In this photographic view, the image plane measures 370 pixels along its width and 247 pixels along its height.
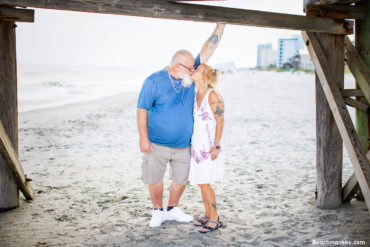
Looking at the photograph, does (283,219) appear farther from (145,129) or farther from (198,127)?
(145,129)

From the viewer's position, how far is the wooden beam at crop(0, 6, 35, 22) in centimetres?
378

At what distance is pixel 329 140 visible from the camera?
13.7 ft

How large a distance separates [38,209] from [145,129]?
1.95 m

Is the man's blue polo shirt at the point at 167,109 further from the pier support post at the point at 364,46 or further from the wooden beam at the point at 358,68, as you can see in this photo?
the pier support post at the point at 364,46

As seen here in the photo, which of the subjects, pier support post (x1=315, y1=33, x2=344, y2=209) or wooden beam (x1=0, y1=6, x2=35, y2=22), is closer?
wooden beam (x1=0, y1=6, x2=35, y2=22)

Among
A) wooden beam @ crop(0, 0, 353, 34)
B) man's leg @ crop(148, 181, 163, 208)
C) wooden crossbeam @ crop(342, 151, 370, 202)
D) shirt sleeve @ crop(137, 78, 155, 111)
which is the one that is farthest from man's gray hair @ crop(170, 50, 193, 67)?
wooden crossbeam @ crop(342, 151, 370, 202)

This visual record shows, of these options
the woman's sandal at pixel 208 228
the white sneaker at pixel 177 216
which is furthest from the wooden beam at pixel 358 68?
the white sneaker at pixel 177 216

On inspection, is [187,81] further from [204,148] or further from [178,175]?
[178,175]

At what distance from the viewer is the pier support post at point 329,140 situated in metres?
A: 4.09

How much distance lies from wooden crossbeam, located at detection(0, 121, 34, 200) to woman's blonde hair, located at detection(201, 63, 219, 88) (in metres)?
2.35

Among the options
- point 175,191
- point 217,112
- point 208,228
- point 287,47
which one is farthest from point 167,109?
point 287,47

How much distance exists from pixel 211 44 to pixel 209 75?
1.36 feet

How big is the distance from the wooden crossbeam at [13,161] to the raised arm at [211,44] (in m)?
2.41

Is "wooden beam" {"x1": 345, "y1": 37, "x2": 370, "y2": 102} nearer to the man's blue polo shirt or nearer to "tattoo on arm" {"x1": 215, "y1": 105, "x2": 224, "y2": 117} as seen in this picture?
"tattoo on arm" {"x1": 215, "y1": 105, "x2": 224, "y2": 117}
